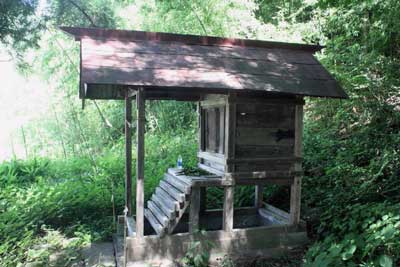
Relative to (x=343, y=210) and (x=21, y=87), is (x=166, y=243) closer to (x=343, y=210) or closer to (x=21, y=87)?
(x=343, y=210)

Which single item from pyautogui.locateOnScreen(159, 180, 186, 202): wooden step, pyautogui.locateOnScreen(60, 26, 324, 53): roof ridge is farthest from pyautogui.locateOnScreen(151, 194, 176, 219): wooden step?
pyautogui.locateOnScreen(60, 26, 324, 53): roof ridge

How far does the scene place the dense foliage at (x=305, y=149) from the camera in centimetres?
421

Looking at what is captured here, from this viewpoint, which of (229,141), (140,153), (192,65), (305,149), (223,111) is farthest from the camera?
(305,149)

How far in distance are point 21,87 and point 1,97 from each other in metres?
1.08

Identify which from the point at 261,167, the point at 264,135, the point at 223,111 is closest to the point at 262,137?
the point at 264,135

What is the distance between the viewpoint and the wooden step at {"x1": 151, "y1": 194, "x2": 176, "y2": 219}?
13.4 ft

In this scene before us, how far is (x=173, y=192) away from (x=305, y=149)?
131 inches

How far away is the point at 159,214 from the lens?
446 cm

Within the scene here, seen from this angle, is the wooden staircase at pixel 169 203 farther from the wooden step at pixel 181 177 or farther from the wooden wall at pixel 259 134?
the wooden wall at pixel 259 134

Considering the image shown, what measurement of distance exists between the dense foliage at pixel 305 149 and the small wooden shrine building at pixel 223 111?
2.82 ft

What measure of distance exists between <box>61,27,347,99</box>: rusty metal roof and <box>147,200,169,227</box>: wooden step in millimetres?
1561

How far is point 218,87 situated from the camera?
12.5ft

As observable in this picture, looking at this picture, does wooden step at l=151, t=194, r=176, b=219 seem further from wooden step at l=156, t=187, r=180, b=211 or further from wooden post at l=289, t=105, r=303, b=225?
wooden post at l=289, t=105, r=303, b=225

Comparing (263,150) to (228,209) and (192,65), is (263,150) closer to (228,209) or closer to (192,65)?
(228,209)
